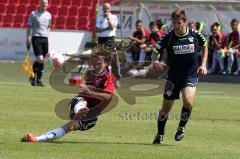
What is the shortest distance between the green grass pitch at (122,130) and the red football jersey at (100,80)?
79 centimetres

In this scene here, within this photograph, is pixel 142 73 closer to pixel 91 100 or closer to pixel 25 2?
pixel 25 2

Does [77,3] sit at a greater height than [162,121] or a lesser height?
lesser

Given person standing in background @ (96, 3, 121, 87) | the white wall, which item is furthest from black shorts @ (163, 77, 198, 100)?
the white wall

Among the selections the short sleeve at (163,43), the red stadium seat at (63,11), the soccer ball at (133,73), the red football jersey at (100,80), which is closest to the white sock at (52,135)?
the red football jersey at (100,80)

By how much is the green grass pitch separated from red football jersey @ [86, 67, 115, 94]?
0.79 metres

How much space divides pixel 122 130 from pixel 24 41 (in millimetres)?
20141

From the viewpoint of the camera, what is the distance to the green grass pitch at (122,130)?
1015cm

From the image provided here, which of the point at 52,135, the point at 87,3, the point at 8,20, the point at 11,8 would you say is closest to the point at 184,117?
the point at 52,135

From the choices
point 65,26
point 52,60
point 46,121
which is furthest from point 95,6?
point 46,121

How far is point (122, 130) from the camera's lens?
13.0 meters

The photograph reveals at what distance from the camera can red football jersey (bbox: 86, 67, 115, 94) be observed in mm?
11305

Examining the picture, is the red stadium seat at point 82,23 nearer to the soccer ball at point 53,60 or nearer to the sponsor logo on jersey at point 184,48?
the soccer ball at point 53,60

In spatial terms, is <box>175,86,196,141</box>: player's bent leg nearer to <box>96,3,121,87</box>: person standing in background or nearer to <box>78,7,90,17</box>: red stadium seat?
<box>96,3,121,87</box>: person standing in background

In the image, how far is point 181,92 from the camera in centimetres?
1170
